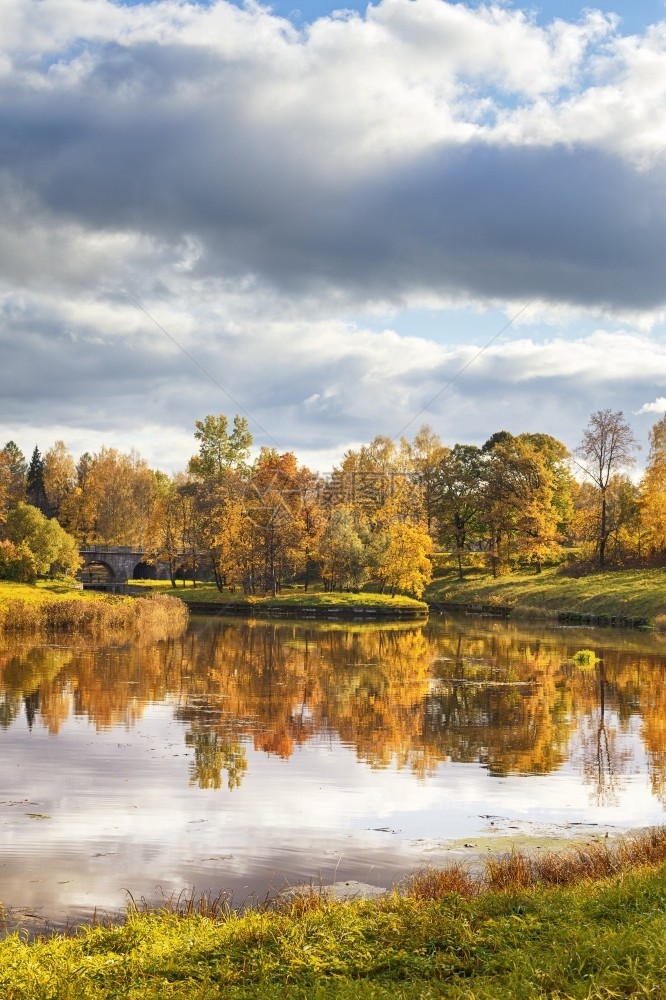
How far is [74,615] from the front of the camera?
42.0m

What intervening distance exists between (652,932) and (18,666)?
1028 inches

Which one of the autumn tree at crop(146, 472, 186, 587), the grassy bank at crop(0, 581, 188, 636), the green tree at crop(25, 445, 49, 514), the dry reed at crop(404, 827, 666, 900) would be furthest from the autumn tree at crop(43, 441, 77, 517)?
the dry reed at crop(404, 827, 666, 900)

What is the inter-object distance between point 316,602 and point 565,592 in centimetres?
1901

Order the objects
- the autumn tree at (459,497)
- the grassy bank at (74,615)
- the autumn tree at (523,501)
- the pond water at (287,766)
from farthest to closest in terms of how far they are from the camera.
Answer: the autumn tree at (459,497) → the autumn tree at (523,501) → the grassy bank at (74,615) → the pond water at (287,766)

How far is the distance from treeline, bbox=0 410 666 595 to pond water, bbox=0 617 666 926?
36748 mm

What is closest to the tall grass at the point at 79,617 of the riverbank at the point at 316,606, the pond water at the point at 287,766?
the pond water at the point at 287,766

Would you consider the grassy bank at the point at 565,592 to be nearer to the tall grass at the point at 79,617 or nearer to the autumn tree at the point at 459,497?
the autumn tree at the point at 459,497

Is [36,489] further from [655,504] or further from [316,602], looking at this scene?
[655,504]

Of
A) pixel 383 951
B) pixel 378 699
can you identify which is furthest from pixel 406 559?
pixel 383 951

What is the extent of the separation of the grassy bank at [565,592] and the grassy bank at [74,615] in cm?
2808

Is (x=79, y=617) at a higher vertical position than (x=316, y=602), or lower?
lower

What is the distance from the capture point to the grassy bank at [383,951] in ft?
20.3

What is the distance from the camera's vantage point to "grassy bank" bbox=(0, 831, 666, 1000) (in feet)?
20.3

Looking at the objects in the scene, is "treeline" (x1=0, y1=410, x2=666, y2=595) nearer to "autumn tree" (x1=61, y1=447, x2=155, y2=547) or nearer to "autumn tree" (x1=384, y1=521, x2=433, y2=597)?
"autumn tree" (x1=384, y1=521, x2=433, y2=597)
